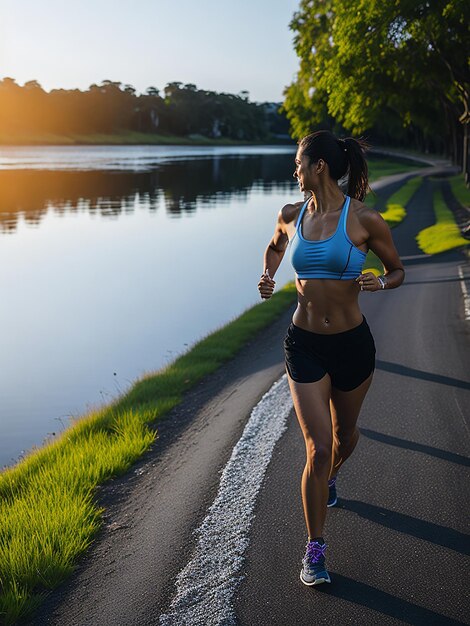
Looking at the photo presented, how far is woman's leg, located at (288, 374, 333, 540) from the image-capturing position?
399cm

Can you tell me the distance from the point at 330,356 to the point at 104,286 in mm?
17189

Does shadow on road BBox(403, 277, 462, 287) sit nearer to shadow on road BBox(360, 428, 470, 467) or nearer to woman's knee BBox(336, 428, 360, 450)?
shadow on road BBox(360, 428, 470, 467)

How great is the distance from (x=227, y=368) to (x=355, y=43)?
1560cm

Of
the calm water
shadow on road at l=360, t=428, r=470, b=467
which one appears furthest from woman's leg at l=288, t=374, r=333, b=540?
the calm water

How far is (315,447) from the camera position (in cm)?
398

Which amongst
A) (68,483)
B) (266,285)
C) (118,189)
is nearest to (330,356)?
(266,285)

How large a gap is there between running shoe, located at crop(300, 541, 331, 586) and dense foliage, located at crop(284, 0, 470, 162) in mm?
17204

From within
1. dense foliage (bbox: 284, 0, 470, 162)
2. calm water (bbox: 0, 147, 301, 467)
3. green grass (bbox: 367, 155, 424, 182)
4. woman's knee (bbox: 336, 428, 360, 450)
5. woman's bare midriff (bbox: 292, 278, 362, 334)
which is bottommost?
calm water (bbox: 0, 147, 301, 467)

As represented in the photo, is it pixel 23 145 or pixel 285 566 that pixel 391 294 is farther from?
pixel 23 145

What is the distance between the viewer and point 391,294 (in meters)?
14.0

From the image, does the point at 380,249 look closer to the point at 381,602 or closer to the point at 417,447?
the point at 381,602

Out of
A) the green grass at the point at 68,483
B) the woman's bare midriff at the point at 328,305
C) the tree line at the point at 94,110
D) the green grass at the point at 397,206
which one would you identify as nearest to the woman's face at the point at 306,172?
the woman's bare midriff at the point at 328,305

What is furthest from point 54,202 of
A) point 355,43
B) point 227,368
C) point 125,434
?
point 125,434

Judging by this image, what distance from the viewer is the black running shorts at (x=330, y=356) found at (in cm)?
416
